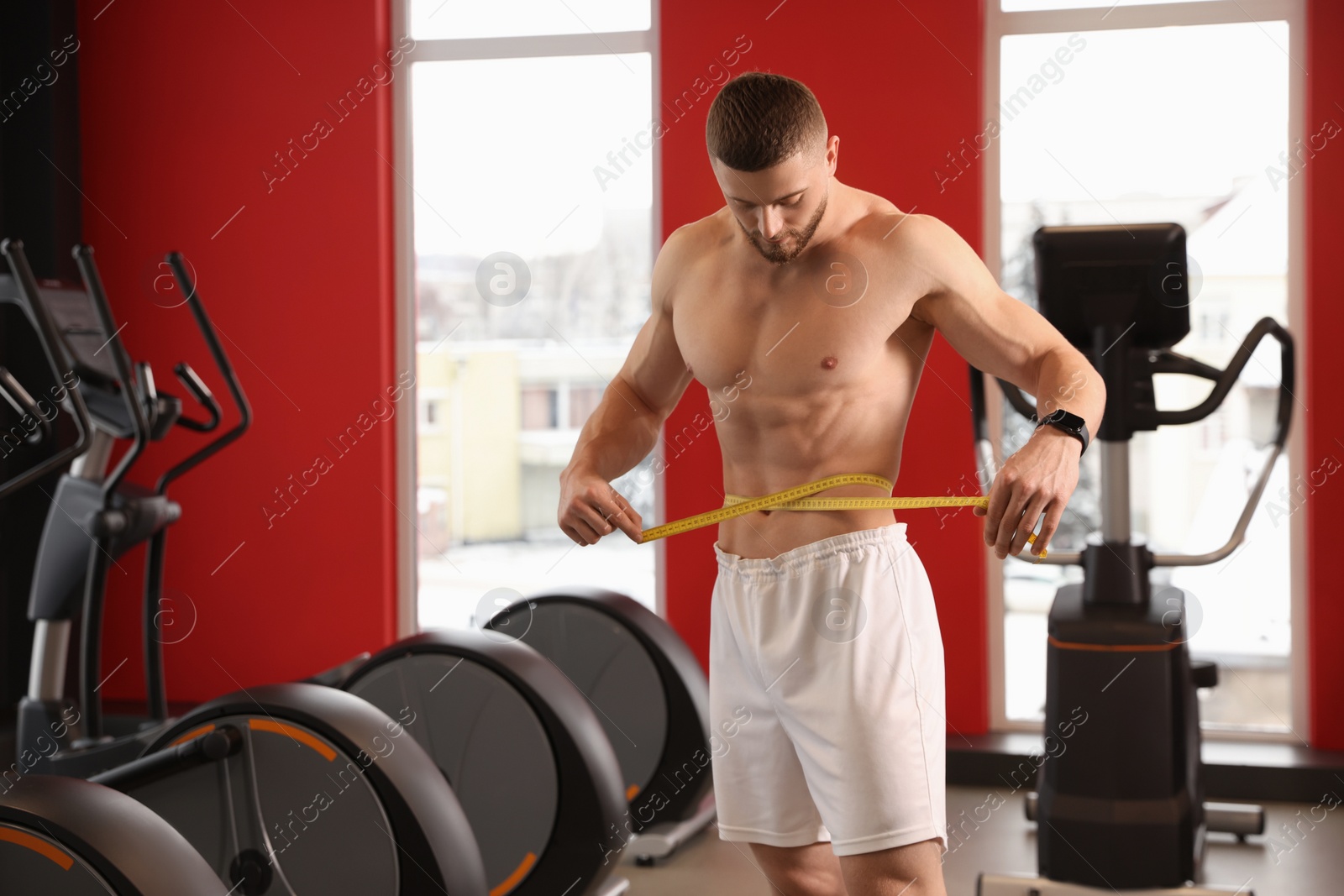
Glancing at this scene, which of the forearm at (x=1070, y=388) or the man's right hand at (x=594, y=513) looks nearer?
the forearm at (x=1070, y=388)

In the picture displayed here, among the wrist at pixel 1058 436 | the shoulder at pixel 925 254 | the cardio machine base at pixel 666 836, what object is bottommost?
the cardio machine base at pixel 666 836

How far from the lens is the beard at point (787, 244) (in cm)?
170

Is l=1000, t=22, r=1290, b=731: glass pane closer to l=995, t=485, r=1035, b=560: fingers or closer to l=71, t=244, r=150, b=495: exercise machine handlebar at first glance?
l=71, t=244, r=150, b=495: exercise machine handlebar

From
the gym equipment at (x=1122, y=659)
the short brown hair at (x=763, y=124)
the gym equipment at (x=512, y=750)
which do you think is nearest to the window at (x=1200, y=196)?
the gym equipment at (x=1122, y=659)

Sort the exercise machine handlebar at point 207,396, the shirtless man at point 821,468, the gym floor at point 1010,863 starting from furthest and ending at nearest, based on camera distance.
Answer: the exercise machine handlebar at point 207,396 < the gym floor at point 1010,863 < the shirtless man at point 821,468

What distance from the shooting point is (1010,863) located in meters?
3.32

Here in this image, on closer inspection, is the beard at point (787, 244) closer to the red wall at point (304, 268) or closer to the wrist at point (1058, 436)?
the wrist at point (1058, 436)

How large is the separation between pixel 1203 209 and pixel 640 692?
2590 millimetres

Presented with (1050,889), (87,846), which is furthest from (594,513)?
(1050,889)

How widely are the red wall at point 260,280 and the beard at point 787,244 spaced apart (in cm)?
316

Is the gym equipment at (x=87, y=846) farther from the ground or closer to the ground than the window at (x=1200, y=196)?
closer to the ground

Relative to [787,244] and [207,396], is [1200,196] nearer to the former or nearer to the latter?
[787,244]

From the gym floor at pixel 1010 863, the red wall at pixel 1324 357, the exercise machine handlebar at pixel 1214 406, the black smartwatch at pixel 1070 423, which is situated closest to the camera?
the black smartwatch at pixel 1070 423

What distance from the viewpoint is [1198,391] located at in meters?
4.15
